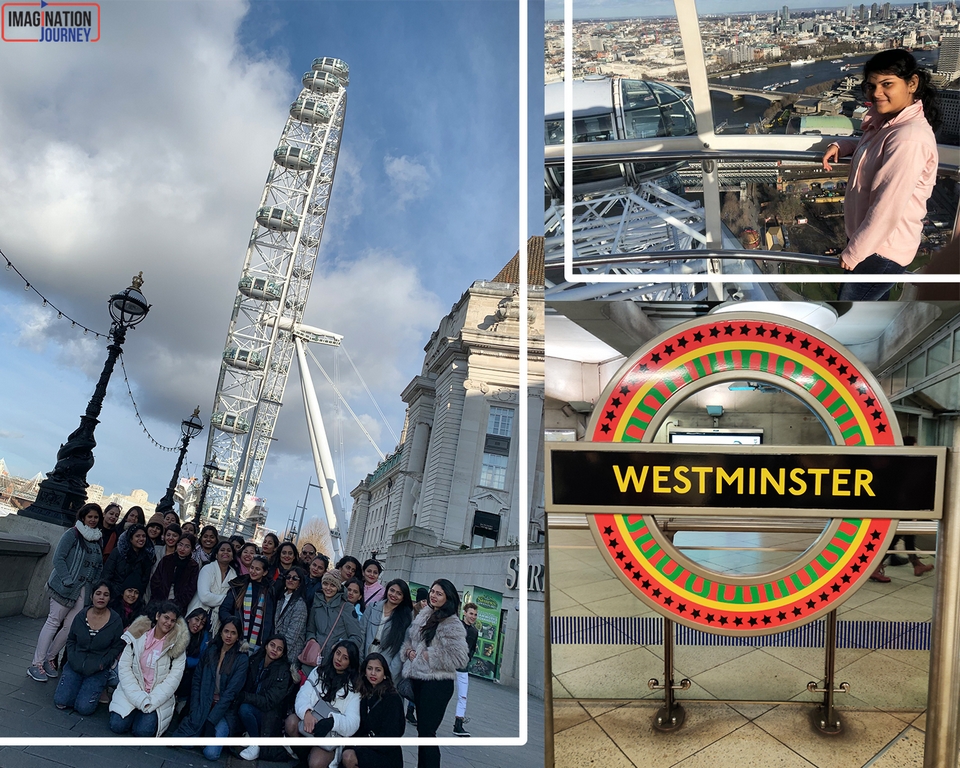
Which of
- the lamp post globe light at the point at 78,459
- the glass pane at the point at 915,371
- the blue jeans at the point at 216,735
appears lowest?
the blue jeans at the point at 216,735

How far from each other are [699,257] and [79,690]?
2.87 meters

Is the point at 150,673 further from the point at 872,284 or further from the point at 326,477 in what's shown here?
the point at 872,284

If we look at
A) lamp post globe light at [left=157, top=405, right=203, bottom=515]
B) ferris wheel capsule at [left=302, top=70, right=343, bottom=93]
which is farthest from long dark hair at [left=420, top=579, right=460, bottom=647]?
ferris wheel capsule at [left=302, top=70, right=343, bottom=93]

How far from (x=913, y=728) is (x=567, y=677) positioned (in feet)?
3.55

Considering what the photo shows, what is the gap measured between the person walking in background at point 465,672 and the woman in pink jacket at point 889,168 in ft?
5.89

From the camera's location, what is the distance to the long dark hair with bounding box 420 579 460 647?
2.78m

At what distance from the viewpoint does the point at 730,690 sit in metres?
2.19

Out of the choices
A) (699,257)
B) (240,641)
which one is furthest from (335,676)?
(699,257)

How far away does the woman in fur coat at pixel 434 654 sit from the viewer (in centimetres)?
272

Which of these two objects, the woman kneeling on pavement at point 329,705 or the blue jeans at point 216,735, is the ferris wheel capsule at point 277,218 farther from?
the blue jeans at point 216,735

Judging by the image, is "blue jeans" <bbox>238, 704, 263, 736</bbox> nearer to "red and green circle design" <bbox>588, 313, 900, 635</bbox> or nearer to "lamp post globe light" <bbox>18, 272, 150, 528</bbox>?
"lamp post globe light" <bbox>18, 272, 150, 528</bbox>

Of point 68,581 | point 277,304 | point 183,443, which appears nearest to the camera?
point 68,581

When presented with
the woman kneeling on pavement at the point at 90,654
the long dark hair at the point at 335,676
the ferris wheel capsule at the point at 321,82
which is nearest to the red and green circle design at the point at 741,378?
the long dark hair at the point at 335,676

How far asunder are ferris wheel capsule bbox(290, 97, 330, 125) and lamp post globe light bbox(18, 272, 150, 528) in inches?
46.7
